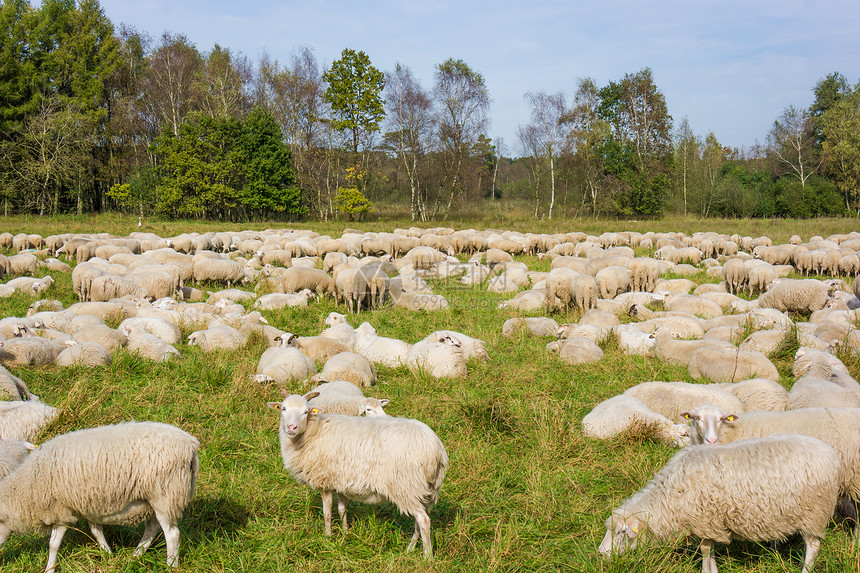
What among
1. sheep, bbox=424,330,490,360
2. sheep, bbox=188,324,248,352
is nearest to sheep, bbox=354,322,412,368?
sheep, bbox=424,330,490,360

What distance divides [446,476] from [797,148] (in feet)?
220

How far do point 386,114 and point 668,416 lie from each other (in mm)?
40767

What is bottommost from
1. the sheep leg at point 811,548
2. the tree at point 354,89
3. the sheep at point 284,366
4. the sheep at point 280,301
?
the sheep leg at point 811,548

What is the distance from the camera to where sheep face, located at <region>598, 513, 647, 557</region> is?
12.2 ft

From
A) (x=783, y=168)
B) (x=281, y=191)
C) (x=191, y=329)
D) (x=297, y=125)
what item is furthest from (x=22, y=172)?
(x=783, y=168)

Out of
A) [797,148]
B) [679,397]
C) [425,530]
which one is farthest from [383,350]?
[797,148]

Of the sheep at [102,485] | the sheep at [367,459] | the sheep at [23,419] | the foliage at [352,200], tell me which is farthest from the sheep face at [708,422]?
the foliage at [352,200]

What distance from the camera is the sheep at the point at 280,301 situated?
12935mm

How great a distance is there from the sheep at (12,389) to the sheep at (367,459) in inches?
145

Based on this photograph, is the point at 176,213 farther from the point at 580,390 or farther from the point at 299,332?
the point at 580,390

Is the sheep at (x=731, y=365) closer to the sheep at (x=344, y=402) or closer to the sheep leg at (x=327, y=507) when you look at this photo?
the sheep at (x=344, y=402)

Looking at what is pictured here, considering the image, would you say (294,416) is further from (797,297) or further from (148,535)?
(797,297)

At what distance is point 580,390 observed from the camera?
25.6 feet

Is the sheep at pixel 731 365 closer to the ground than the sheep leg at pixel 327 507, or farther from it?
farther from it
